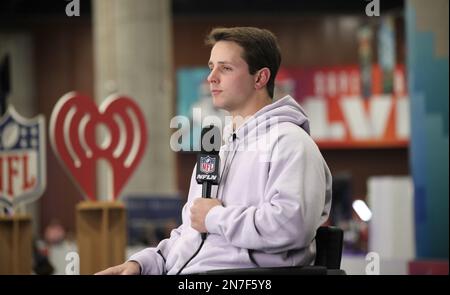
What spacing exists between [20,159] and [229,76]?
2313mm

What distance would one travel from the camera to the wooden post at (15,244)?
4.52 metres

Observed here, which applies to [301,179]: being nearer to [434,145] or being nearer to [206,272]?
[206,272]

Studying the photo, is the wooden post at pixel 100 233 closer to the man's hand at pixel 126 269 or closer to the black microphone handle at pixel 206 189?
the man's hand at pixel 126 269

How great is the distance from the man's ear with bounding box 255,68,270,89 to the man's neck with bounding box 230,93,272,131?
3cm

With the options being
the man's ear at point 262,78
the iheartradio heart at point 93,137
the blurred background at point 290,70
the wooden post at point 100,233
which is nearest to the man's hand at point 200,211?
the man's ear at point 262,78

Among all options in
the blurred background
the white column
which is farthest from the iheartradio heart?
the blurred background

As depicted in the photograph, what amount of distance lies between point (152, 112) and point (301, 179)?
258 inches

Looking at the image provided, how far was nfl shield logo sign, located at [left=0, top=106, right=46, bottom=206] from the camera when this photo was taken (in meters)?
4.50

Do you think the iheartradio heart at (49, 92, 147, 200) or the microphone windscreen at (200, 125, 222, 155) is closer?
the microphone windscreen at (200, 125, 222, 155)

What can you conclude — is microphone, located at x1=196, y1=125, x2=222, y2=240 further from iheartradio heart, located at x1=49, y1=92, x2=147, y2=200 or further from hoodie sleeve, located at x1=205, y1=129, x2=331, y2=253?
iheartradio heart, located at x1=49, y1=92, x2=147, y2=200

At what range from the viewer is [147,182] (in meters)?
9.07

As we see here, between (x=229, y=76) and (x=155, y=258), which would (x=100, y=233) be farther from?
(x=229, y=76)

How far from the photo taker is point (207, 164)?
252 centimetres

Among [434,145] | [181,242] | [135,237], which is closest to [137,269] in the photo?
[181,242]
